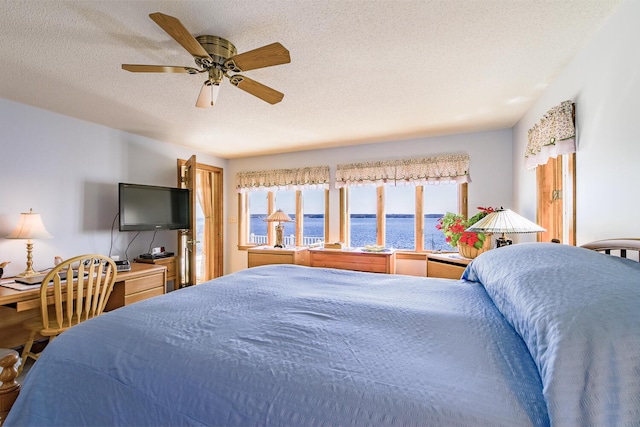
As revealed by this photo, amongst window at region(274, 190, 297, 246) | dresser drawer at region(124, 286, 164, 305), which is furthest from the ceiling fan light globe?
window at region(274, 190, 297, 246)

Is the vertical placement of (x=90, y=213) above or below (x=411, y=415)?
above

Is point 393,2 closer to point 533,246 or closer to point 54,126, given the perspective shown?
point 533,246

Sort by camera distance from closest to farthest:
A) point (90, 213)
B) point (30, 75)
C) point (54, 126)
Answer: point (30, 75), point (54, 126), point (90, 213)

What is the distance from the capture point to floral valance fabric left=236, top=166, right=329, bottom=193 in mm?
4551

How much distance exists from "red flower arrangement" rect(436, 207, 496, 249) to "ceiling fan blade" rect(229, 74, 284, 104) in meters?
2.36

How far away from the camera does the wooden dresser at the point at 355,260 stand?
3.76 m

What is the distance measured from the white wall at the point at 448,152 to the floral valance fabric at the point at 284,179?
4.7 inches

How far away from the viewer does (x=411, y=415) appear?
0.68 meters

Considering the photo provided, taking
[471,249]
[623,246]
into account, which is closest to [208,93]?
[623,246]

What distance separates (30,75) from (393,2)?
106 inches

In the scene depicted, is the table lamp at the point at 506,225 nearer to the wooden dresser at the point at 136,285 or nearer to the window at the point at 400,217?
the window at the point at 400,217

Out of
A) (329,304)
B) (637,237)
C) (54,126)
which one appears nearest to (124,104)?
(54,126)

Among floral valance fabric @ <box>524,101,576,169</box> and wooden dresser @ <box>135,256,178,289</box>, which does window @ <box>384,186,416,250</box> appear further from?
wooden dresser @ <box>135,256,178,289</box>

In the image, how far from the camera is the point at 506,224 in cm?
217
